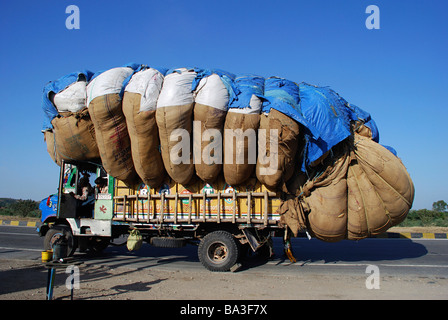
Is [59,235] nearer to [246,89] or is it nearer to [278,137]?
[246,89]

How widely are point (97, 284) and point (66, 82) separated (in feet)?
15.8

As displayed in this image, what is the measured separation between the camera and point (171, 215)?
8195 mm

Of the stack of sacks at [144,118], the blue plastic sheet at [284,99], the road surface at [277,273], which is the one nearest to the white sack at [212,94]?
the blue plastic sheet at [284,99]

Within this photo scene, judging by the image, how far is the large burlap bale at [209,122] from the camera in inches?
275

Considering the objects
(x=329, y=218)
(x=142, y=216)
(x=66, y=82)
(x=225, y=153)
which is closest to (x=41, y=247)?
(x=142, y=216)

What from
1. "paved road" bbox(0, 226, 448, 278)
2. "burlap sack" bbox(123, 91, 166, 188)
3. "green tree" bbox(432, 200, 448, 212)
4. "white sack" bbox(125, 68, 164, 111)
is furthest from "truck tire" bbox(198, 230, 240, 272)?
"green tree" bbox(432, 200, 448, 212)

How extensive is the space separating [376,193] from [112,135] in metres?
6.01

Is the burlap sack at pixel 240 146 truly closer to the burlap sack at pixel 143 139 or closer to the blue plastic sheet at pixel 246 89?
Result: the blue plastic sheet at pixel 246 89

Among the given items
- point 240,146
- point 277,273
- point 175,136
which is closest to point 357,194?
point 277,273

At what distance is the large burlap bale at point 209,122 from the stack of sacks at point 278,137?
881 millimetres

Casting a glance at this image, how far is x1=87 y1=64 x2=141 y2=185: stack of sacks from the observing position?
24.2 ft

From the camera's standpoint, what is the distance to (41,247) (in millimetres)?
11664

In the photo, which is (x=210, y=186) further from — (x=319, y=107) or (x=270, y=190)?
(x=319, y=107)

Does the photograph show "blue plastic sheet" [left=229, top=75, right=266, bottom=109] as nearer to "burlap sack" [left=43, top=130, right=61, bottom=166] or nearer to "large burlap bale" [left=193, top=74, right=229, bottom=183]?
"large burlap bale" [left=193, top=74, right=229, bottom=183]
